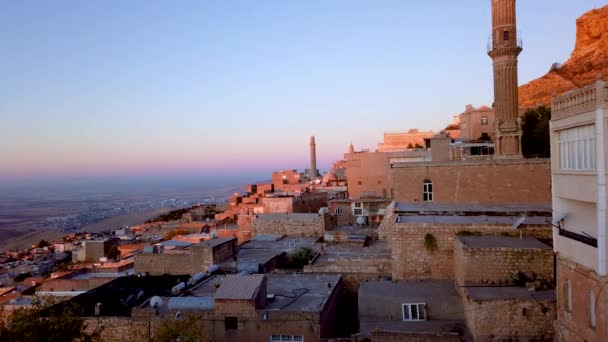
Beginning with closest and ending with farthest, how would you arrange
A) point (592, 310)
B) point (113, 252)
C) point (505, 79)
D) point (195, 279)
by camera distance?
point (592, 310), point (195, 279), point (505, 79), point (113, 252)

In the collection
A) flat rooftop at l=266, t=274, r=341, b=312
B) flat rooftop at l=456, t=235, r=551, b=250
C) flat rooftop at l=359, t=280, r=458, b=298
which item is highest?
flat rooftop at l=456, t=235, r=551, b=250

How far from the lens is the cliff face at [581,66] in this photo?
54.2 m

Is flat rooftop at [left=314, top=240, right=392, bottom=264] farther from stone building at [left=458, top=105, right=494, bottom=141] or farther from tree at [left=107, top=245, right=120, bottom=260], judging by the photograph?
stone building at [left=458, top=105, right=494, bottom=141]

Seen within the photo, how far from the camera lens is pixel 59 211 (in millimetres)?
149500

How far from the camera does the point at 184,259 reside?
22.1 meters

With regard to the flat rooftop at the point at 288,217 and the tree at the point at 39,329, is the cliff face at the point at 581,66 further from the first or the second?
the tree at the point at 39,329

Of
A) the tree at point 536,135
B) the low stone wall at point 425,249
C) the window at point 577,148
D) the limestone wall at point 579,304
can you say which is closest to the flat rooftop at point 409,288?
the low stone wall at point 425,249

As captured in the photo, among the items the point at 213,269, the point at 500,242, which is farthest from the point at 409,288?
the point at 213,269

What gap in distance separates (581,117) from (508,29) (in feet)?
66.4

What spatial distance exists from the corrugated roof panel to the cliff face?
46221mm

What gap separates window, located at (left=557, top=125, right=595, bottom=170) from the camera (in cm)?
963

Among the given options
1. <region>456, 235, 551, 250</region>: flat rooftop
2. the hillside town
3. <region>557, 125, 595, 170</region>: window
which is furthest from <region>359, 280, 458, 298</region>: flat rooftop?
<region>557, 125, 595, 170</region>: window

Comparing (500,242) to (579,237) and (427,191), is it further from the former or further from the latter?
(427,191)

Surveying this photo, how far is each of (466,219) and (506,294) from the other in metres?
5.51
